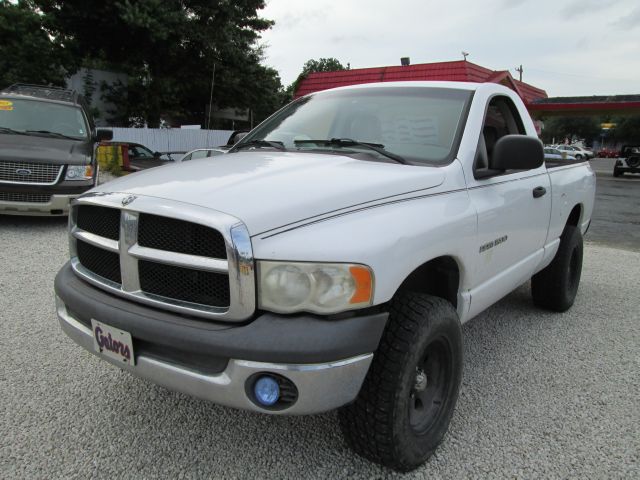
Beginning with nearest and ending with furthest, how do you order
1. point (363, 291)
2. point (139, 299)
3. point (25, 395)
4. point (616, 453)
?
point (363, 291)
point (139, 299)
point (616, 453)
point (25, 395)

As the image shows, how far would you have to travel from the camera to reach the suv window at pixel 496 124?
3018 millimetres

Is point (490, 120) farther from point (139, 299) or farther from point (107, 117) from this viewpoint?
point (107, 117)

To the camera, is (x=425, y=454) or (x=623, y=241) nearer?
(x=425, y=454)


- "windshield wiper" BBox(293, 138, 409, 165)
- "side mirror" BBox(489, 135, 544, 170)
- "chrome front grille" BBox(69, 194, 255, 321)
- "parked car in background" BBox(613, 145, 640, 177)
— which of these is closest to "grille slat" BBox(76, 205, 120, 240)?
"chrome front grille" BBox(69, 194, 255, 321)

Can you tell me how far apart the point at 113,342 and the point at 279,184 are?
36.2 inches

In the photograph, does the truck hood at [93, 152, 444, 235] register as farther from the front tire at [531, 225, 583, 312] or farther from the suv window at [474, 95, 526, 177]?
the front tire at [531, 225, 583, 312]

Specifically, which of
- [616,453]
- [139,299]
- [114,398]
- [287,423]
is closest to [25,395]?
[114,398]

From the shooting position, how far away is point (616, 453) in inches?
93.0

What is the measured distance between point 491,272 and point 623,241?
684 cm

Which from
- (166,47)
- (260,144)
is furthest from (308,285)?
(166,47)

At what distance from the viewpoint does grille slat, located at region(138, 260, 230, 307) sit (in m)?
1.89

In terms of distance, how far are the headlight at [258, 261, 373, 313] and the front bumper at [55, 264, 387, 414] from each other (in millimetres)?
51

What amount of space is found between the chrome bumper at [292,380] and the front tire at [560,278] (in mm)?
2783

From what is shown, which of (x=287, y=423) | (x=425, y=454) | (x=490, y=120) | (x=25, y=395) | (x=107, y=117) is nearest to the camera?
(x=425, y=454)
